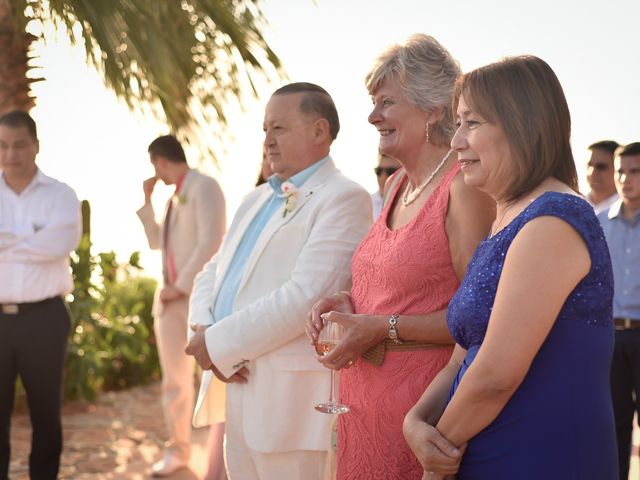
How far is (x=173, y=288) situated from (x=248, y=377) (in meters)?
3.07

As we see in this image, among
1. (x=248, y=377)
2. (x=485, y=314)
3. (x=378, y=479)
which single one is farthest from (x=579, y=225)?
(x=248, y=377)

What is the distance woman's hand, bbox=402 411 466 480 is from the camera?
2305 millimetres

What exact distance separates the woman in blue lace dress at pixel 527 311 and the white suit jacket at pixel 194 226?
4478mm

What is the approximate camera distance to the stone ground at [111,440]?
676cm

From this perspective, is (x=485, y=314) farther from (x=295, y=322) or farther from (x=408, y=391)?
(x=295, y=322)

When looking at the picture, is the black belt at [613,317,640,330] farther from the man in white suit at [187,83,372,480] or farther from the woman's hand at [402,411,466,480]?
the woman's hand at [402,411,466,480]

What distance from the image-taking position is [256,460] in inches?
149

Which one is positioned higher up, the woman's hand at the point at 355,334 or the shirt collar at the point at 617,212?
the shirt collar at the point at 617,212

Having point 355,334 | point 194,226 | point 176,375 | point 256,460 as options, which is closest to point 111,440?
point 176,375

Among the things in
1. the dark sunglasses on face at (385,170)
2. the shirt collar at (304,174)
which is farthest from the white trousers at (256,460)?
the dark sunglasses on face at (385,170)

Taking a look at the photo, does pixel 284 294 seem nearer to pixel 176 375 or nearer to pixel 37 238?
pixel 37 238

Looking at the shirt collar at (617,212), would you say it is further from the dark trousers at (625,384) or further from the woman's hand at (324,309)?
the woman's hand at (324,309)

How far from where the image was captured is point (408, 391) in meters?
2.97

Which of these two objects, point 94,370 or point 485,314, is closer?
point 485,314
